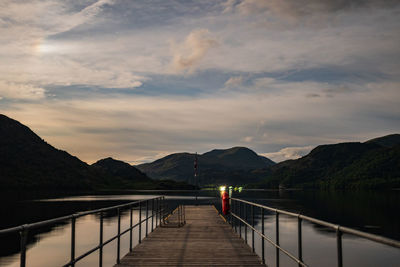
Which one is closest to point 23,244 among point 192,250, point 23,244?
point 23,244

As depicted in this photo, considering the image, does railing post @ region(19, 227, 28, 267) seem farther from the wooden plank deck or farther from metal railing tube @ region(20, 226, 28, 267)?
the wooden plank deck

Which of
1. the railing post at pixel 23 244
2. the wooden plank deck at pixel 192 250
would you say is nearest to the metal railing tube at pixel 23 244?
the railing post at pixel 23 244

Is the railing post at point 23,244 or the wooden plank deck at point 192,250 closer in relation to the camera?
the railing post at point 23,244

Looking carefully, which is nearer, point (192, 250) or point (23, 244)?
point (23, 244)

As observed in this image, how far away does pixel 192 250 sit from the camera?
1028cm

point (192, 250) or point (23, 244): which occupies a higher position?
point (23, 244)

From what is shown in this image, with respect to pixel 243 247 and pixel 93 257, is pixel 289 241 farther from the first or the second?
pixel 243 247

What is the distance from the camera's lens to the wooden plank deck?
343 inches

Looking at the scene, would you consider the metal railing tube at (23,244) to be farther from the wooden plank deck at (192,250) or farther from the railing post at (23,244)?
the wooden plank deck at (192,250)

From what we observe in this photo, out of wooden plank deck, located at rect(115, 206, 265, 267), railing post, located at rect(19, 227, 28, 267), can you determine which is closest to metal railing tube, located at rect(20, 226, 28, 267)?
railing post, located at rect(19, 227, 28, 267)

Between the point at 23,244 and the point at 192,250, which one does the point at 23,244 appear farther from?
the point at 192,250

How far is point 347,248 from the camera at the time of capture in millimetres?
36406

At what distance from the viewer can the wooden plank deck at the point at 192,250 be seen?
343 inches

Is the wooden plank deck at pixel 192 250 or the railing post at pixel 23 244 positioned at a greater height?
the railing post at pixel 23 244
